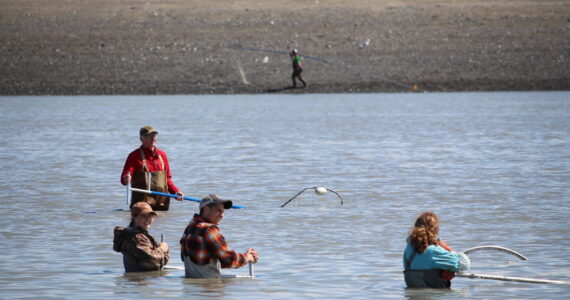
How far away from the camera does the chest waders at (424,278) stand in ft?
34.2

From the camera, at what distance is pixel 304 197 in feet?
58.7

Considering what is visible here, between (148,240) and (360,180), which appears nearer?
(148,240)

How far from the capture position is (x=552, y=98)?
2009 inches

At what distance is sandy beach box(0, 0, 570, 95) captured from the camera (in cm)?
5791

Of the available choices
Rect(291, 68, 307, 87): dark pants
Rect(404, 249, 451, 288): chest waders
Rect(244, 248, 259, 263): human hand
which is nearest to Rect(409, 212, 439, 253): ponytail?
Rect(404, 249, 451, 288): chest waders

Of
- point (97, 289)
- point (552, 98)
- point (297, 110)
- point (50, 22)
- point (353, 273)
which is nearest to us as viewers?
point (97, 289)

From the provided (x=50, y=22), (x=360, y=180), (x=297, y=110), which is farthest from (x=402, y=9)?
(x=360, y=180)

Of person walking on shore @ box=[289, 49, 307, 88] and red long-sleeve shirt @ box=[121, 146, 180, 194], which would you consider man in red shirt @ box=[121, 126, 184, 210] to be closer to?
red long-sleeve shirt @ box=[121, 146, 180, 194]

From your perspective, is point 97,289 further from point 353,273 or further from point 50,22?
point 50,22

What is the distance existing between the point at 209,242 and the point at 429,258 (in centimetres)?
187

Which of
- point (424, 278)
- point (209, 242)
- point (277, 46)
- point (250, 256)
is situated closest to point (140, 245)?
point (209, 242)

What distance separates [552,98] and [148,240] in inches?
1644

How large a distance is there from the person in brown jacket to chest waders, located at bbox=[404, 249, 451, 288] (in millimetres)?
2327

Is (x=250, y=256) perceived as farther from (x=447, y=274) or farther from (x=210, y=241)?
(x=447, y=274)
